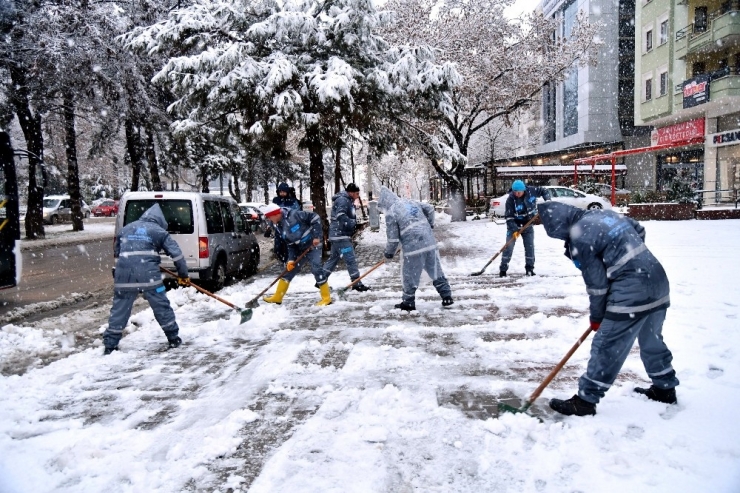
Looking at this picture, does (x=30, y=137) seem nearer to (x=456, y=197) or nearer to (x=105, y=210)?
(x=456, y=197)

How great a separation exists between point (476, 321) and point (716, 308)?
116 inches

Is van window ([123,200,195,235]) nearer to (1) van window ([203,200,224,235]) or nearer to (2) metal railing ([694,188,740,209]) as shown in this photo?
(1) van window ([203,200,224,235])

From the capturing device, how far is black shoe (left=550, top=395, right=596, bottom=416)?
139 inches

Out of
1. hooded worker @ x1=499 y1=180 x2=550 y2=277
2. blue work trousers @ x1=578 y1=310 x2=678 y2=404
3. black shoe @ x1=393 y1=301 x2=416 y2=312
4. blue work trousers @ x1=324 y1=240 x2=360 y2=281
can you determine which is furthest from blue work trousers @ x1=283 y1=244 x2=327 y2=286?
blue work trousers @ x1=578 y1=310 x2=678 y2=404

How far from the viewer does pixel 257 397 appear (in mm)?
4148

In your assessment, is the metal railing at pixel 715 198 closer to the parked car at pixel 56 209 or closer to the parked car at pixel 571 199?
the parked car at pixel 571 199

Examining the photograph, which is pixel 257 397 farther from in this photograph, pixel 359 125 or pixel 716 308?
pixel 359 125

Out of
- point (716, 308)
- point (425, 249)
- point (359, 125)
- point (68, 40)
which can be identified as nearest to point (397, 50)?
point (359, 125)

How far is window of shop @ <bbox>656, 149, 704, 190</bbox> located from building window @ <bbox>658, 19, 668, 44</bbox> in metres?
6.19

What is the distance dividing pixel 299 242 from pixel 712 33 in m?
23.6

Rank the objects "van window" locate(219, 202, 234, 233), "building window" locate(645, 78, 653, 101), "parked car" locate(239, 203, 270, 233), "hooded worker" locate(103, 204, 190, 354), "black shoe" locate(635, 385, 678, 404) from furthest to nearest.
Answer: "building window" locate(645, 78, 653, 101), "parked car" locate(239, 203, 270, 233), "van window" locate(219, 202, 234, 233), "hooded worker" locate(103, 204, 190, 354), "black shoe" locate(635, 385, 678, 404)

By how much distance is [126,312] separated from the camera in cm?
545

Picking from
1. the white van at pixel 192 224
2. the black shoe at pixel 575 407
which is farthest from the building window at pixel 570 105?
the black shoe at pixel 575 407

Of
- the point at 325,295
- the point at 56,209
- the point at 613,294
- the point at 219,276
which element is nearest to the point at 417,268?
the point at 325,295
